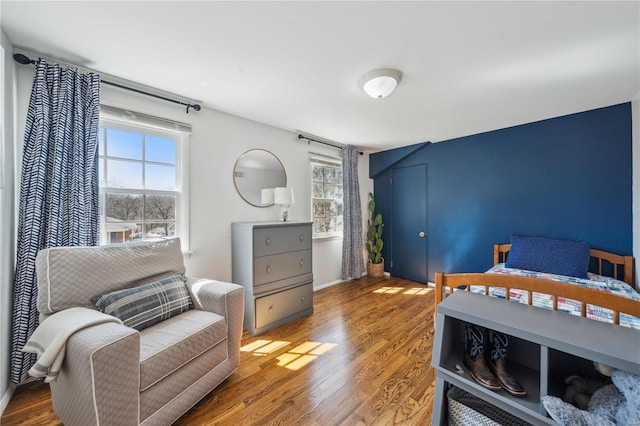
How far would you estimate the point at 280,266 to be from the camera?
2.65 m

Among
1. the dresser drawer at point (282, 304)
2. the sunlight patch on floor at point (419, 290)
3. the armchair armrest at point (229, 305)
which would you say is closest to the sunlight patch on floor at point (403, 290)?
the sunlight patch on floor at point (419, 290)

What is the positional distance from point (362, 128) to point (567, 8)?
2053 millimetres

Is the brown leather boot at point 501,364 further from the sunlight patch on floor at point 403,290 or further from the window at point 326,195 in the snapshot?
the window at point 326,195

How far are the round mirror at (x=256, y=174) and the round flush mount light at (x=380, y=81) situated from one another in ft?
4.92

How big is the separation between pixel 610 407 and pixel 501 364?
0.98 feet

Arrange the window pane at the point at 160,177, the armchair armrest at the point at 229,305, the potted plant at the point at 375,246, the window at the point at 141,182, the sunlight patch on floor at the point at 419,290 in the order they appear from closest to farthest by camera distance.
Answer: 1. the armchair armrest at the point at 229,305
2. the window at the point at 141,182
3. the window pane at the point at 160,177
4. the sunlight patch on floor at the point at 419,290
5. the potted plant at the point at 375,246

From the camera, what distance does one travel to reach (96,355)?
1.07 meters

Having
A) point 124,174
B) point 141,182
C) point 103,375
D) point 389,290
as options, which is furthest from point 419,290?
point 124,174

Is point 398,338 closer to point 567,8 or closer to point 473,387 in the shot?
point 473,387

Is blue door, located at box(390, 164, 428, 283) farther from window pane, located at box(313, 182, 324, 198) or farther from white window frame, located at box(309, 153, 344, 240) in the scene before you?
window pane, located at box(313, 182, 324, 198)

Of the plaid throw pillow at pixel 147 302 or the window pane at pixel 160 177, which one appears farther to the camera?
the window pane at pixel 160 177

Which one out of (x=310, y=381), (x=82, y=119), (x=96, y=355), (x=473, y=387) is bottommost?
(x=310, y=381)

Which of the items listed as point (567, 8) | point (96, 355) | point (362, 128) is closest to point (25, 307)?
point (96, 355)

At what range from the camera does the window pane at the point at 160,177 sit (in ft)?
7.44
